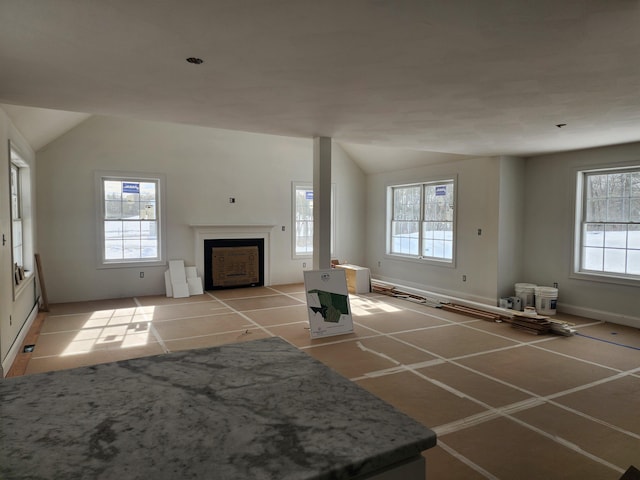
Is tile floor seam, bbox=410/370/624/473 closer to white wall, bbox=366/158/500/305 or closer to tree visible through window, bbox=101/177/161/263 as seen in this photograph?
white wall, bbox=366/158/500/305

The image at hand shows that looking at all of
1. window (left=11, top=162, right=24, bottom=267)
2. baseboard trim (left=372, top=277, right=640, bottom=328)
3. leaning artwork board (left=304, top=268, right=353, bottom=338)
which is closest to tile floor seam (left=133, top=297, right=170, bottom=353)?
leaning artwork board (left=304, top=268, right=353, bottom=338)

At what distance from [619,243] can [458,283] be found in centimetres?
261

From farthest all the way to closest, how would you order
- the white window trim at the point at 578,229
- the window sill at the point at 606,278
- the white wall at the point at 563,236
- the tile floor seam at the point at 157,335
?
the white window trim at the point at 578,229 < the white wall at the point at 563,236 < the window sill at the point at 606,278 < the tile floor seam at the point at 157,335

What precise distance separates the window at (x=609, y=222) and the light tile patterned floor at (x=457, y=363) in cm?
92

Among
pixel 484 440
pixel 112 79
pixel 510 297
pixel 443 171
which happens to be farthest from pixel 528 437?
pixel 443 171

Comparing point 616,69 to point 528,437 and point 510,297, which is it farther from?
point 510,297

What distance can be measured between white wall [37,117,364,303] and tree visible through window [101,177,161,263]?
0.21m

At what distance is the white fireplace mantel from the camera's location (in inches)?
328

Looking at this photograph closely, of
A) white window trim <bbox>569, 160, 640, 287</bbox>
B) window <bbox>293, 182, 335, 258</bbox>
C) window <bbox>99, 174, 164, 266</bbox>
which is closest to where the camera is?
white window trim <bbox>569, 160, 640, 287</bbox>

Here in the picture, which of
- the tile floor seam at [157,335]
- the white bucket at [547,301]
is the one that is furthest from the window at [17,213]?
the white bucket at [547,301]

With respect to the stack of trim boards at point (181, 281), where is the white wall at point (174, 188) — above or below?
above

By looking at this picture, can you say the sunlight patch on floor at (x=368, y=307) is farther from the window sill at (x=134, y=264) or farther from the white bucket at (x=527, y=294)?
the window sill at (x=134, y=264)

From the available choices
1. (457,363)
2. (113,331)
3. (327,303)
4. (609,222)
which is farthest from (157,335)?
(609,222)

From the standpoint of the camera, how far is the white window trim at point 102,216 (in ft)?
24.5
